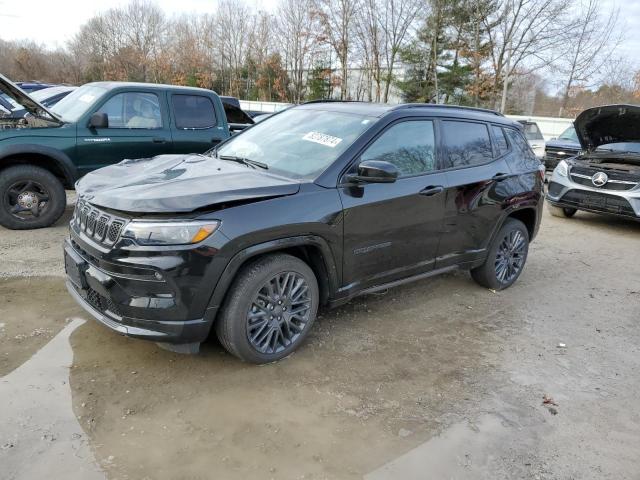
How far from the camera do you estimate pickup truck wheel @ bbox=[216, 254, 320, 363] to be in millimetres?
3129

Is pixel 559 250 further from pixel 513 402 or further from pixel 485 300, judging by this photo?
pixel 513 402

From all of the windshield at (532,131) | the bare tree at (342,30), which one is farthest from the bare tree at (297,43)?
the windshield at (532,131)

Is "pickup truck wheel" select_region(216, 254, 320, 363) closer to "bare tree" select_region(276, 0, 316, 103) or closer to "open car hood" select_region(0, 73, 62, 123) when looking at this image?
"open car hood" select_region(0, 73, 62, 123)

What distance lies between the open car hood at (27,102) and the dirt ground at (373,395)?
2218mm

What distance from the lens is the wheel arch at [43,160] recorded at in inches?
228

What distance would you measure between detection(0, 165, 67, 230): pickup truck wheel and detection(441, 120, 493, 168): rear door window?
469cm

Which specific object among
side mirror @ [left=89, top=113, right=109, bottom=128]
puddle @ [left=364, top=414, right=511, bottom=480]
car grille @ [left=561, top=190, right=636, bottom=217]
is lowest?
puddle @ [left=364, top=414, right=511, bottom=480]

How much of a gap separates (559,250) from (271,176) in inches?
208

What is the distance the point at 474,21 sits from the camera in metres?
31.0

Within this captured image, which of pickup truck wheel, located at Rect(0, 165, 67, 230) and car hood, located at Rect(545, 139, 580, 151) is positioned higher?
car hood, located at Rect(545, 139, 580, 151)

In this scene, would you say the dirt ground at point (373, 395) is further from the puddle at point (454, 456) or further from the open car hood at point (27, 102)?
the open car hood at point (27, 102)

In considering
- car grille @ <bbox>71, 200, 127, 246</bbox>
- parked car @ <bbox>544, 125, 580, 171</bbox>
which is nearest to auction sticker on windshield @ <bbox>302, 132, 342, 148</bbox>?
car grille @ <bbox>71, 200, 127, 246</bbox>

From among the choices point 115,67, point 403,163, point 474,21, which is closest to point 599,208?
point 403,163

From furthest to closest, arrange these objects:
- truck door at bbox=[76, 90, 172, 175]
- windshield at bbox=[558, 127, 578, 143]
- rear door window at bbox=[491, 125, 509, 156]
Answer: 1. windshield at bbox=[558, 127, 578, 143]
2. truck door at bbox=[76, 90, 172, 175]
3. rear door window at bbox=[491, 125, 509, 156]
